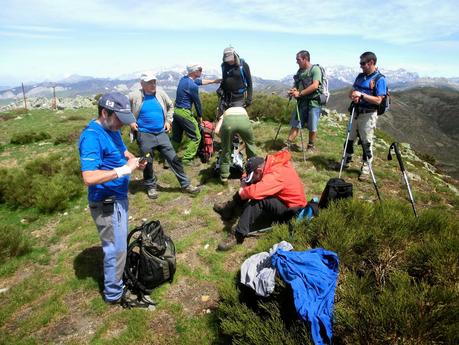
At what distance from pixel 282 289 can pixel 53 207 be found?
7.98 meters

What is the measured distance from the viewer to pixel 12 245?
6.95m

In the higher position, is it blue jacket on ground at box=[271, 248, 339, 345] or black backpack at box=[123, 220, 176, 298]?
blue jacket on ground at box=[271, 248, 339, 345]

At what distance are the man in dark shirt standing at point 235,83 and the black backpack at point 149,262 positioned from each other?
210 inches

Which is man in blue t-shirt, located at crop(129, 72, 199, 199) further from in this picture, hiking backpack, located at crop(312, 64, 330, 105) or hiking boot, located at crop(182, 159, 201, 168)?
hiking backpack, located at crop(312, 64, 330, 105)

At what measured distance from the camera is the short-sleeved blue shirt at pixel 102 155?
4215mm

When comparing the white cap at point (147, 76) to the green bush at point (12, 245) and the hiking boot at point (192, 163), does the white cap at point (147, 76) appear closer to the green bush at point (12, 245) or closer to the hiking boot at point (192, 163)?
the hiking boot at point (192, 163)

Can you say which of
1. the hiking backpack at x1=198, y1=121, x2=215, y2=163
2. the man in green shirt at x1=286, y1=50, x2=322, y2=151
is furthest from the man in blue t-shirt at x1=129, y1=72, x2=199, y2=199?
the man in green shirt at x1=286, y1=50, x2=322, y2=151

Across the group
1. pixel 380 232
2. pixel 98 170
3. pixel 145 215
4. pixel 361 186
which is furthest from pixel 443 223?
pixel 145 215

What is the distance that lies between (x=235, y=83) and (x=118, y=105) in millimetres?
5522

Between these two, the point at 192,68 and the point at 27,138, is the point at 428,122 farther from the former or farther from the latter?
the point at 192,68

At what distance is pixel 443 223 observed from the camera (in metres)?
4.93

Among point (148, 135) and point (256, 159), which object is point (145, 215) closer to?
point (148, 135)

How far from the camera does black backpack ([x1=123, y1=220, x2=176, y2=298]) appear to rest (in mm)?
5129

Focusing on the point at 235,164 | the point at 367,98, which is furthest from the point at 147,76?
the point at 367,98
